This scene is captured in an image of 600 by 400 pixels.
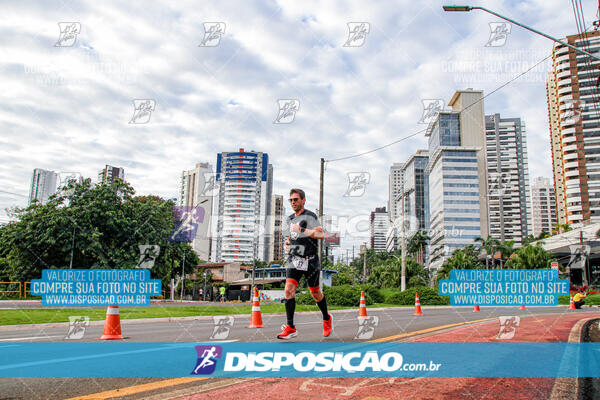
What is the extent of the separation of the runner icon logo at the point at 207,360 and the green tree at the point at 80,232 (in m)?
24.1

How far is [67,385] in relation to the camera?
10.0ft

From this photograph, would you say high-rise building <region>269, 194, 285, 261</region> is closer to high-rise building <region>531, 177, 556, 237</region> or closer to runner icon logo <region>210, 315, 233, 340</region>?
high-rise building <region>531, 177, 556, 237</region>

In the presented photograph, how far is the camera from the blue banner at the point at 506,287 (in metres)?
9.60

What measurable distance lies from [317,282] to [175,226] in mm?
28607

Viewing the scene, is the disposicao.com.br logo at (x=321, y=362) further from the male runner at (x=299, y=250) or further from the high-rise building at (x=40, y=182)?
the high-rise building at (x=40, y=182)

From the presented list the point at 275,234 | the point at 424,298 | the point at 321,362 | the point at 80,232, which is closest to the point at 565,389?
the point at 321,362

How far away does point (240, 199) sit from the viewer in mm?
188125

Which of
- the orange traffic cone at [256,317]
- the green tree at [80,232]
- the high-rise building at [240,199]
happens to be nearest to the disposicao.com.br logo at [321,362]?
the orange traffic cone at [256,317]

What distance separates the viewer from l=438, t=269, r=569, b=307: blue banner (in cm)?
960

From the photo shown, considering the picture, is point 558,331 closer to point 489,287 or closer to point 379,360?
point 489,287

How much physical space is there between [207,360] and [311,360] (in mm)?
950

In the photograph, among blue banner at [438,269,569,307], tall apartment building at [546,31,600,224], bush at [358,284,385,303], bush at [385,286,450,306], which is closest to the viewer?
blue banner at [438,269,569,307]

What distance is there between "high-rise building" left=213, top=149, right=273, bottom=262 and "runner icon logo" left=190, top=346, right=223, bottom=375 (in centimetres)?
17500

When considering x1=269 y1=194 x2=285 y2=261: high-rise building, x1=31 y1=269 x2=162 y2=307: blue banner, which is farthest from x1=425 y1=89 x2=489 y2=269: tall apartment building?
x1=31 y1=269 x2=162 y2=307: blue banner
